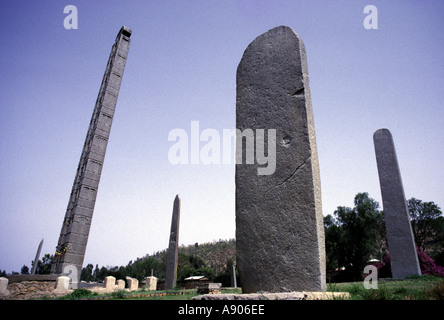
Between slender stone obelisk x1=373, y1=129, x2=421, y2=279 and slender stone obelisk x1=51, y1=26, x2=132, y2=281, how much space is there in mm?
11741

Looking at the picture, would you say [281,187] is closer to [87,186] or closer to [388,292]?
[388,292]

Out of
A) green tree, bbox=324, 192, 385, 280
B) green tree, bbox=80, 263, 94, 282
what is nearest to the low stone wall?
green tree, bbox=324, 192, 385, 280

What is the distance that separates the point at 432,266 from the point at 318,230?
12268 millimetres

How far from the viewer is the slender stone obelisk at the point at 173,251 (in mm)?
13164

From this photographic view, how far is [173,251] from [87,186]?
5.48 meters

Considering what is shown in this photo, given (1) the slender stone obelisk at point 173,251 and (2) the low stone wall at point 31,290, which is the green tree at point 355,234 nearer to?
(1) the slender stone obelisk at point 173,251

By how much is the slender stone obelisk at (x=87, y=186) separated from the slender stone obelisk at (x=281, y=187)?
9009 mm

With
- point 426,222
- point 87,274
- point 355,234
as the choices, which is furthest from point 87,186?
point 87,274

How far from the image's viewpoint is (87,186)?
10.7 metres

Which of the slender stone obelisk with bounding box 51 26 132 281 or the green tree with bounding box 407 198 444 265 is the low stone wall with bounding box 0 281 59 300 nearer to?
the slender stone obelisk with bounding box 51 26 132 281

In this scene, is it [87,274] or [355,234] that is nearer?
[355,234]

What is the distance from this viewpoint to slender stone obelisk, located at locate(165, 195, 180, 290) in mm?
13164

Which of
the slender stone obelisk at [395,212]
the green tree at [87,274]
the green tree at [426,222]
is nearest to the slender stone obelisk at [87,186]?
the slender stone obelisk at [395,212]
